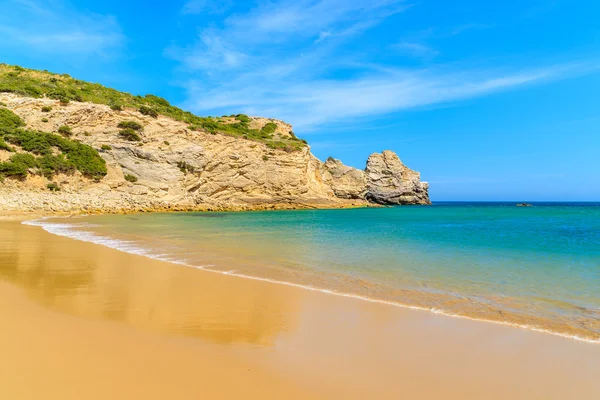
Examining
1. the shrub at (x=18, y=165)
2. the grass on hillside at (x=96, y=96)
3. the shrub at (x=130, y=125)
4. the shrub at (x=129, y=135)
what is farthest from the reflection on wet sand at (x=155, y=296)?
the grass on hillside at (x=96, y=96)

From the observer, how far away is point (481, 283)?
7094 mm

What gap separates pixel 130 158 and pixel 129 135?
2744 millimetres

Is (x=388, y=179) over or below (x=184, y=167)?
over

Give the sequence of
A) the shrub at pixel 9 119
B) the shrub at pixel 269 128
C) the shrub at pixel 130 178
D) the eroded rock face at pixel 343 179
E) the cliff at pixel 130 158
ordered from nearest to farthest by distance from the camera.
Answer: the cliff at pixel 130 158 → the shrub at pixel 9 119 → the shrub at pixel 130 178 → the shrub at pixel 269 128 → the eroded rock face at pixel 343 179

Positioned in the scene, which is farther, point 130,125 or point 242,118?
point 242,118

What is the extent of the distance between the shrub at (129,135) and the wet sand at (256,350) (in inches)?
1328

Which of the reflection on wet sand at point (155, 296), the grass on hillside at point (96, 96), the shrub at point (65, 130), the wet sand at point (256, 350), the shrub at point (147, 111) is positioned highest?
the grass on hillside at point (96, 96)

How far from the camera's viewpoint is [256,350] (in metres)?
3.57

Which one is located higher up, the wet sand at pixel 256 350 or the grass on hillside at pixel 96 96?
the grass on hillside at pixel 96 96

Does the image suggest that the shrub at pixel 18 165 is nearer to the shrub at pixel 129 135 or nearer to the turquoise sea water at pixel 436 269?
the shrub at pixel 129 135

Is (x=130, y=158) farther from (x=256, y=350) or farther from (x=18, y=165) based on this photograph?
(x=256, y=350)

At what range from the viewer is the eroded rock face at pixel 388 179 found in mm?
69188

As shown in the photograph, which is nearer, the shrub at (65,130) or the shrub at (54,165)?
the shrub at (54,165)

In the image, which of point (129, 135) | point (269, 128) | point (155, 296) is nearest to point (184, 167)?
point (129, 135)
